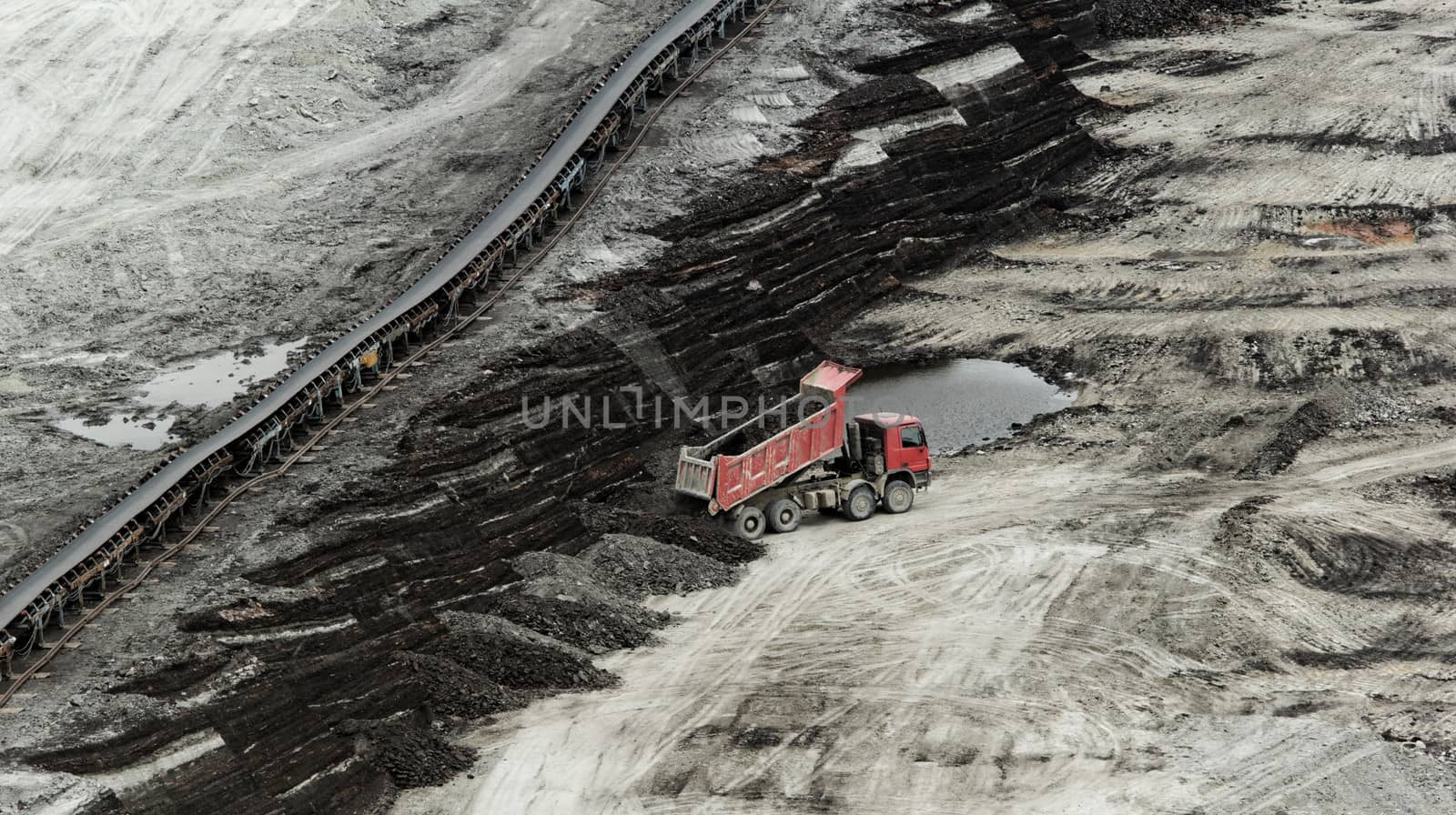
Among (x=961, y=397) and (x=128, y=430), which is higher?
(x=128, y=430)

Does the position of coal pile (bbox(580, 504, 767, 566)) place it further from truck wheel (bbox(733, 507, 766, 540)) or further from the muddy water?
the muddy water

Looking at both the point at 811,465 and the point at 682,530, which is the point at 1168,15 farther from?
the point at 682,530

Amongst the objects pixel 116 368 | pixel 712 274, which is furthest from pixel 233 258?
pixel 712 274

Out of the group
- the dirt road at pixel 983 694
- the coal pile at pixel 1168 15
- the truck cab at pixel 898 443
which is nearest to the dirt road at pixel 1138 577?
the dirt road at pixel 983 694

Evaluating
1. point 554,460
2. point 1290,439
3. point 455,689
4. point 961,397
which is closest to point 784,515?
point 554,460

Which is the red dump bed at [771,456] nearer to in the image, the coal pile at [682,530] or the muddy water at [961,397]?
the coal pile at [682,530]

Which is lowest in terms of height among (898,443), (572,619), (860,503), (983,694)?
(983,694)
